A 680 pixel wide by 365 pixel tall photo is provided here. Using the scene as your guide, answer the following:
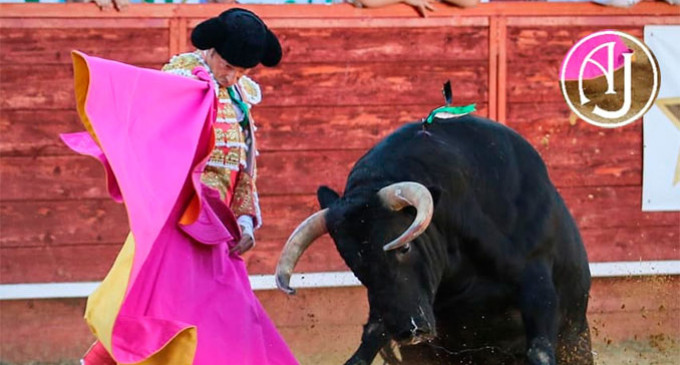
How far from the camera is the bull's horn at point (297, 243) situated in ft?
13.8

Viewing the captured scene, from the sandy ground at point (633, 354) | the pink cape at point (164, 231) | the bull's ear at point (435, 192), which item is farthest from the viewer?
the sandy ground at point (633, 354)

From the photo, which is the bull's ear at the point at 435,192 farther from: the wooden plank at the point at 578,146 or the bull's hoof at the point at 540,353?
the wooden plank at the point at 578,146

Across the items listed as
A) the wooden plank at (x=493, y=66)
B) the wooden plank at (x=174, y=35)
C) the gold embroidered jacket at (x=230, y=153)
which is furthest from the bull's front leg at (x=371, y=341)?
the wooden plank at (x=493, y=66)

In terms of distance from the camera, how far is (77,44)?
673cm

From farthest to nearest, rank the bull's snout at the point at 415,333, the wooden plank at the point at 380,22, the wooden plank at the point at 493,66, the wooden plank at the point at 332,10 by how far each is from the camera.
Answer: the wooden plank at the point at 493,66 < the wooden plank at the point at 380,22 < the wooden plank at the point at 332,10 < the bull's snout at the point at 415,333

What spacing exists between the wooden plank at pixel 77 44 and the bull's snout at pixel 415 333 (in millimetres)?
3191

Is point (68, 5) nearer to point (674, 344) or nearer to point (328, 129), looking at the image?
point (328, 129)

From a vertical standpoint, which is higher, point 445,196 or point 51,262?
point 445,196

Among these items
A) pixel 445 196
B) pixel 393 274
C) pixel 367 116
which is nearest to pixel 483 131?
pixel 445 196

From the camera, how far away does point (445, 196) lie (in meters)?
4.33

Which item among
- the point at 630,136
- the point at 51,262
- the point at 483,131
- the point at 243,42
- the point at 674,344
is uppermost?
the point at 243,42

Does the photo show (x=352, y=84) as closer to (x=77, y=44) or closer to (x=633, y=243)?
(x=77, y=44)

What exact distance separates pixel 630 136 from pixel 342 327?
1.82 m

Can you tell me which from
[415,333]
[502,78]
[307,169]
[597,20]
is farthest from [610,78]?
[415,333]
